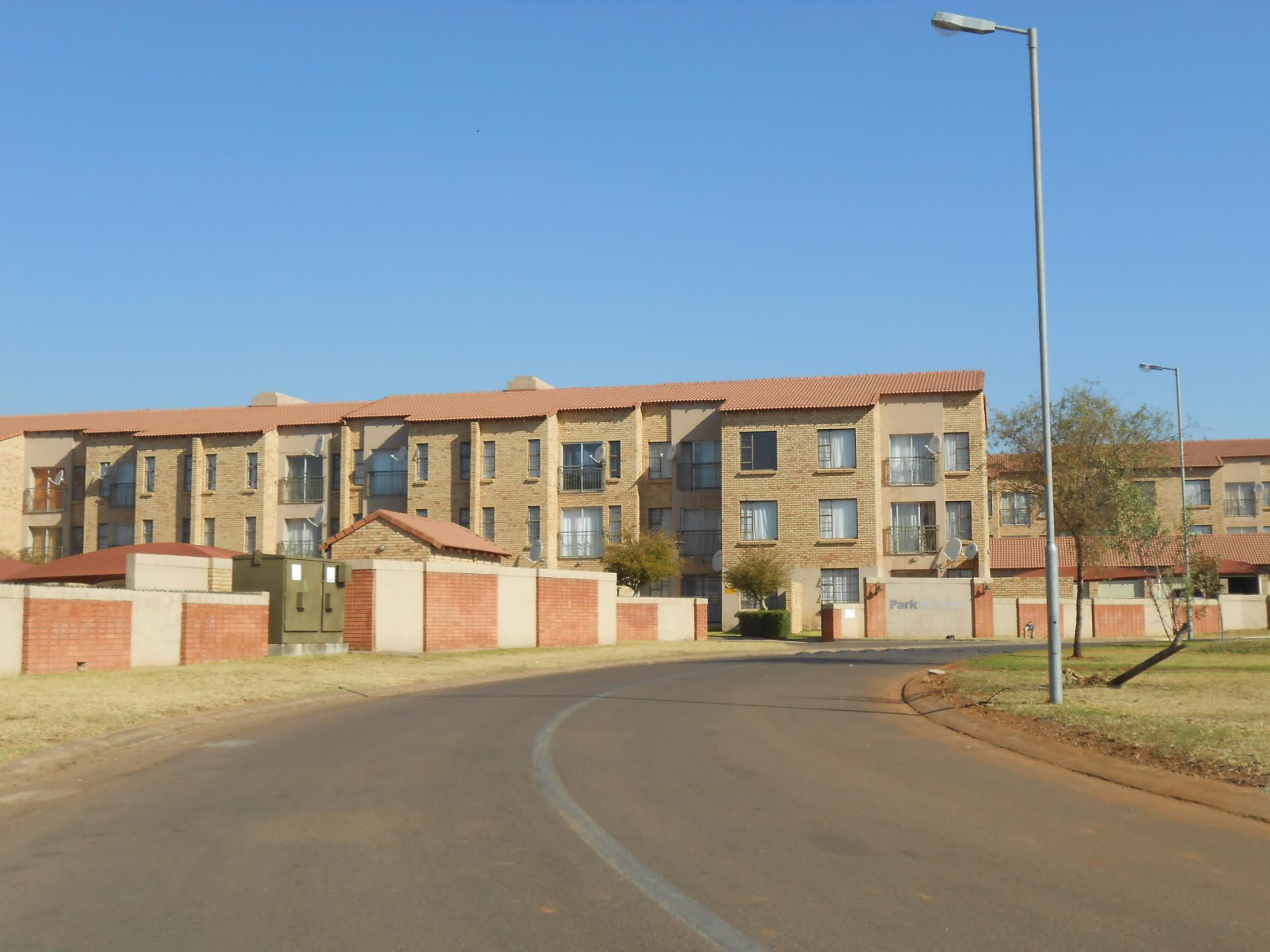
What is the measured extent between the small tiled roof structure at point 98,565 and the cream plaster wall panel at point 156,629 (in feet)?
28.7

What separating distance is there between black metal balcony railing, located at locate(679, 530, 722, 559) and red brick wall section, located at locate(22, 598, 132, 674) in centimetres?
3908

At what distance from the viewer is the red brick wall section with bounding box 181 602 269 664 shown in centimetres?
2450

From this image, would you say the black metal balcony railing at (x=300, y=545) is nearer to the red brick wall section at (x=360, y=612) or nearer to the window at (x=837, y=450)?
the window at (x=837, y=450)

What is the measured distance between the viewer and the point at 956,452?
Answer: 5750cm

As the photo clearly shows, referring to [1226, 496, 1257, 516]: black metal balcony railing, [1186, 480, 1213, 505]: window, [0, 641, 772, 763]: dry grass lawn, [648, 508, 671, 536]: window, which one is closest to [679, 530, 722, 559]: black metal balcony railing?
[648, 508, 671, 536]: window

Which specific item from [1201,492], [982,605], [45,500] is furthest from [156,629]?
[1201,492]

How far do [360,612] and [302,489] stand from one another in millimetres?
33896

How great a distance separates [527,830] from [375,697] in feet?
42.6

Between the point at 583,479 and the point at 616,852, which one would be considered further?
the point at 583,479

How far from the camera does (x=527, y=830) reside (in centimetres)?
834

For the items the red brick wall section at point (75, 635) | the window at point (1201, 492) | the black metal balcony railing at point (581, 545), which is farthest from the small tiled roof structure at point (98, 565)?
the window at point (1201, 492)

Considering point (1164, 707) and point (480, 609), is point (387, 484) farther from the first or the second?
point (1164, 707)

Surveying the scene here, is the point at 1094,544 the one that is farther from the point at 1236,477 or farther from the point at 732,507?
the point at 1236,477

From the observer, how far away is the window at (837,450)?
5672cm
